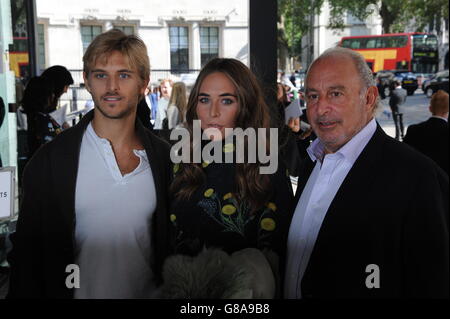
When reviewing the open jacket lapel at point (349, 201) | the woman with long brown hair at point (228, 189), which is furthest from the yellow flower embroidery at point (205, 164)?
the open jacket lapel at point (349, 201)

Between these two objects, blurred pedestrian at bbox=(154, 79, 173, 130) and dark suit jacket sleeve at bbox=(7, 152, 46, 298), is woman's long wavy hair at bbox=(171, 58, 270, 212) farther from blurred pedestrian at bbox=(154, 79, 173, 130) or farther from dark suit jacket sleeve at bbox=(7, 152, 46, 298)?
blurred pedestrian at bbox=(154, 79, 173, 130)

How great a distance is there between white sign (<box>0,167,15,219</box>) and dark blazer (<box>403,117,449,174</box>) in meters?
3.71

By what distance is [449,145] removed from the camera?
14.6 ft

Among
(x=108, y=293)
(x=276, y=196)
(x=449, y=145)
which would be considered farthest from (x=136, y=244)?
(x=449, y=145)

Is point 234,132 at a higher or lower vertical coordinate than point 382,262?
higher

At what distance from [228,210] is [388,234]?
1.57 feet

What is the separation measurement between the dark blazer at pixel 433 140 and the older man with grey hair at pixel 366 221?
3.21 m

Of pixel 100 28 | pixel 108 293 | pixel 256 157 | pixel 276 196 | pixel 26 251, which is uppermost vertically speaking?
pixel 100 28

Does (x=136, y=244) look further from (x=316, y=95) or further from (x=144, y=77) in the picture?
(x=316, y=95)

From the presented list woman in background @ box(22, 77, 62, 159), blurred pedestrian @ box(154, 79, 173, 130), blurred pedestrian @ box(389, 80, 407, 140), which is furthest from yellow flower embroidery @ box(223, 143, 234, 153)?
blurred pedestrian @ box(389, 80, 407, 140)

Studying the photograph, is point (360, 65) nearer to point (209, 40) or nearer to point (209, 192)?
point (209, 192)

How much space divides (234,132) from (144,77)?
35cm
